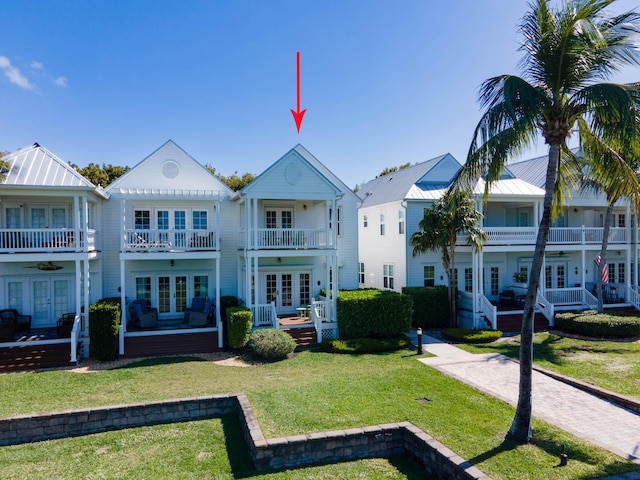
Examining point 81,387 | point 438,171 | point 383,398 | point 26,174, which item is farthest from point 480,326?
point 26,174

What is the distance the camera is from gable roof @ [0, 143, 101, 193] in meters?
14.8

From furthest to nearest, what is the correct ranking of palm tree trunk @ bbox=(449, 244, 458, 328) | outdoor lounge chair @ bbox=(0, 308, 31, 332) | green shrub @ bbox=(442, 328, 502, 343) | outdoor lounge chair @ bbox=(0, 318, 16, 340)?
palm tree trunk @ bbox=(449, 244, 458, 328) → green shrub @ bbox=(442, 328, 502, 343) → outdoor lounge chair @ bbox=(0, 308, 31, 332) → outdoor lounge chair @ bbox=(0, 318, 16, 340)

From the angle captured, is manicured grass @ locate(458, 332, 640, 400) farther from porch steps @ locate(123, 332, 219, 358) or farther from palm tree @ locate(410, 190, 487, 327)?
porch steps @ locate(123, 332, 219, 358)

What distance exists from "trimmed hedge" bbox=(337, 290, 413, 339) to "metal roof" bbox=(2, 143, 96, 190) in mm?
10758

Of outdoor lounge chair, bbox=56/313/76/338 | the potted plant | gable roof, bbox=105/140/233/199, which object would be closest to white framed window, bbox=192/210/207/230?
gable roof, bbox=105/140/233/199

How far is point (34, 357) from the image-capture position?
14602 mm

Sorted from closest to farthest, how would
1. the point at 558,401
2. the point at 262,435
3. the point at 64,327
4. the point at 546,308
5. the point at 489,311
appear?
the point at 262,435 → the point at 558,401 → the point at 64,327 → the point at 489,311 → the point at 546,308

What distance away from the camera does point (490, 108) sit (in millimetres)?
8648

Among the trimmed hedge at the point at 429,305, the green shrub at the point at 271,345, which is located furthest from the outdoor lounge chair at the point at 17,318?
the trimmed hedge at the point at 429,305

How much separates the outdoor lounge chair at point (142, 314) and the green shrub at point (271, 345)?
15.4 feet

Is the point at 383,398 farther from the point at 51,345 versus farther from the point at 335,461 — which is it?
the point at 51,345

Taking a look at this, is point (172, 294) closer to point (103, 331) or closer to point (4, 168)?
point (103, 331)

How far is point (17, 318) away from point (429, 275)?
1893 centimetres

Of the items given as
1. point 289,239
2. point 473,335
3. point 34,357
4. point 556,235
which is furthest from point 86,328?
point 556,235
